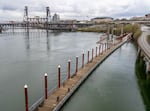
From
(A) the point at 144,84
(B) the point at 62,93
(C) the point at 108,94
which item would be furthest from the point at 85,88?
(A) the point at 144,84

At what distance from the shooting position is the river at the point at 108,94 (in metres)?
13.4

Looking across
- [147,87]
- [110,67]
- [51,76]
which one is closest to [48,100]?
[51,76]

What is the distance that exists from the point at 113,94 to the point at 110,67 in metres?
9.21

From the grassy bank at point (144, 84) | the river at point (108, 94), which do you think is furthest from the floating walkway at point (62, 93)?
the grassy bank at point (144, 84)

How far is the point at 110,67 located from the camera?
2444cm

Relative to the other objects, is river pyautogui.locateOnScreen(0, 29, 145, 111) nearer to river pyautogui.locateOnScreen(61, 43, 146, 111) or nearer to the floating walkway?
river pyautogui.locateOnScreen(61, 43, 146, 111)

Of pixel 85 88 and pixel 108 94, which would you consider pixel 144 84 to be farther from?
pixel 85 88

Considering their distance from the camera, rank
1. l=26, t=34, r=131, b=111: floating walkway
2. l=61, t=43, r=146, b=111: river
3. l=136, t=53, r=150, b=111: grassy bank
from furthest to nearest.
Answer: l=136, t=53, r=150, b=111: grassy bank → l=61, t=43, r=146, b=111: river → l=26, t=34, r=131, b=111: floating walkway

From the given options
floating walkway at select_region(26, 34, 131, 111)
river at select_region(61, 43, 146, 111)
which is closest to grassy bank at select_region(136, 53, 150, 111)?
river at select_region(61, 43, 146, 111)

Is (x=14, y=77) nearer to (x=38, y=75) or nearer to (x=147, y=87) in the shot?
(x=38, y=75)

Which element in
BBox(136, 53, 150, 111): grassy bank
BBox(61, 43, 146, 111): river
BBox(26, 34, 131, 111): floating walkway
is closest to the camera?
BBox(26, 34, 131, 111): floating walkway

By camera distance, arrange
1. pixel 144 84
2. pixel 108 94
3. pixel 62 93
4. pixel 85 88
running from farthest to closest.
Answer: pixel 144 84, pixel 85 88, pixel 108 94, pixel 62 93

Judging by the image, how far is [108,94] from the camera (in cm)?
1545

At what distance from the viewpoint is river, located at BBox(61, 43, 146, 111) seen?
13.4m
